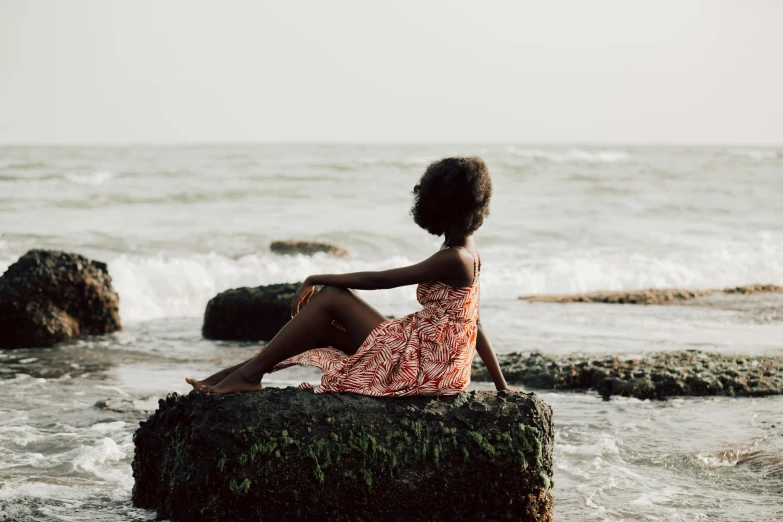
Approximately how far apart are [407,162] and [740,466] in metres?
37.6

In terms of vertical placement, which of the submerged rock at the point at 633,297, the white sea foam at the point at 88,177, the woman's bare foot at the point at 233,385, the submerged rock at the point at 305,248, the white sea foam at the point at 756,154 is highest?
the white sea foam at the point at 756,154

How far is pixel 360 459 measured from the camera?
491 cm

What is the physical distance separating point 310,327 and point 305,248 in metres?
16.0

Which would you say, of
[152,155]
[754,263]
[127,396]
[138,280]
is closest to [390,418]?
[127,396]

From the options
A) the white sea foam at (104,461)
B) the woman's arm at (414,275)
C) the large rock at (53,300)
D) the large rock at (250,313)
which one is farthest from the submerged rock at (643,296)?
the woman's arm at (414,275)

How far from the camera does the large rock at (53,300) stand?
1148 cm

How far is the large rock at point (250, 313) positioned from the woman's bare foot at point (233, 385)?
648 cm

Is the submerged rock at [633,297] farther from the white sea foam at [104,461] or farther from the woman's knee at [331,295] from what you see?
the woman's knee at [331,295]

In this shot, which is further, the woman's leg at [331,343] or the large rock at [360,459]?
the woman's leg at [331,343]

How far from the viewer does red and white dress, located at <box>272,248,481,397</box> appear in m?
5.14

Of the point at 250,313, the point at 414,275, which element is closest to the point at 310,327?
the point at 414,275

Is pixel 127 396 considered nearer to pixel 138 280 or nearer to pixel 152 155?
pixel 138 280

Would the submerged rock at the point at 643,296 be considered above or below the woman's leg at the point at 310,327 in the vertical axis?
below

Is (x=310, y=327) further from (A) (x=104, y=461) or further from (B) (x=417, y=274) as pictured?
(A) (x=104, y=461)
